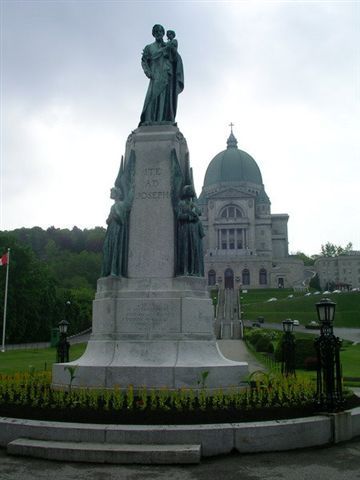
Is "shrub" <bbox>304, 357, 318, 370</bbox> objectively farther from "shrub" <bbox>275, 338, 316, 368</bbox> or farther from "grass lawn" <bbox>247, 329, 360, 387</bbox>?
"shrub" <bbox>275, 338, 316, 368</bbox>

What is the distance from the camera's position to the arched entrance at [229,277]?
384 feet

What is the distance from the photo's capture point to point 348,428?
9172 mm

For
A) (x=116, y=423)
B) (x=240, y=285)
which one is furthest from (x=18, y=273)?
(x=240, y=285)

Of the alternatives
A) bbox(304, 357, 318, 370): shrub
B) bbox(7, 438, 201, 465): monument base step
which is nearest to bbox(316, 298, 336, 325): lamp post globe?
bbox(7, 438, 201, 465): monument base step

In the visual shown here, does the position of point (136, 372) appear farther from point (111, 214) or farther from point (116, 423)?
point (111, 214)

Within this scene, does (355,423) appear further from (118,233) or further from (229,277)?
(229,277)

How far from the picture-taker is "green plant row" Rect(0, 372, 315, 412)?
9016 millimetres

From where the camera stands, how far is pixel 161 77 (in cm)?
1335

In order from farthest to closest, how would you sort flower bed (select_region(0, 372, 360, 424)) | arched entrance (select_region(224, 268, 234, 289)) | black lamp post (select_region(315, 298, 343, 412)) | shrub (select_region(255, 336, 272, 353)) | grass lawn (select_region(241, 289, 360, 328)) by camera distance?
arched entrance (select_region(224, 268, 234, 289)) < grass lawn (select_region(241, 289, 360, 328)) < shrub (select_region(255, 336, 272, 353)) < black lamp post (select_region(315, 298, 343, 412)) < flower bed (select_region(0, 372, 360, 424))

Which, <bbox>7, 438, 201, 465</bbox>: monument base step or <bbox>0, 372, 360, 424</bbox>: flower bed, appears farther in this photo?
<bbox>0, 372, 360, 424</bbox>: flower bed

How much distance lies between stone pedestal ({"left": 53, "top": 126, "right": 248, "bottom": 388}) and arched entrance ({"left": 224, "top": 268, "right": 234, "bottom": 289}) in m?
105

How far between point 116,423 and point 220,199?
386ft

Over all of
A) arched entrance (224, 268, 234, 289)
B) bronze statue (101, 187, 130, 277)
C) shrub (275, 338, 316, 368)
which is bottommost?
shrub (275, 338, 316, 368)

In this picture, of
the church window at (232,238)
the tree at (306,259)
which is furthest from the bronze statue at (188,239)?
the tree at (306,259)
